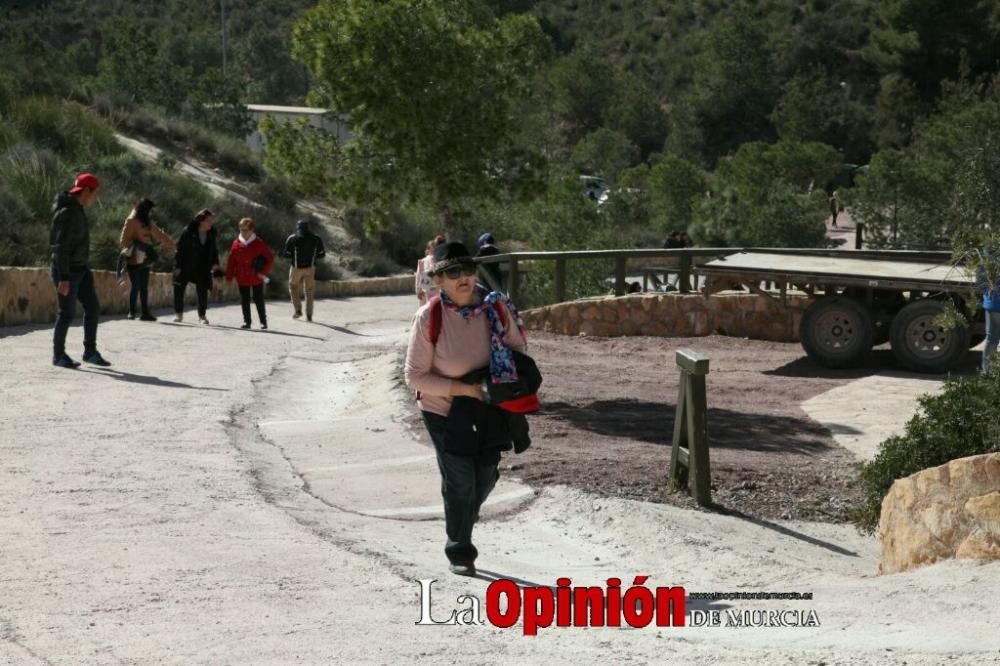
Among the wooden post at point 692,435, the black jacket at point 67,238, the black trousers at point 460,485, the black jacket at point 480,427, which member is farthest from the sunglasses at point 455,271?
the black jacket at point 67,238

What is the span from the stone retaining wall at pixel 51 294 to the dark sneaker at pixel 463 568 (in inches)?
441

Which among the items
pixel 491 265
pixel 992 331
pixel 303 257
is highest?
pixel 303 257

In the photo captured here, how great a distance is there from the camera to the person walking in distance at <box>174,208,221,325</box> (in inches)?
765

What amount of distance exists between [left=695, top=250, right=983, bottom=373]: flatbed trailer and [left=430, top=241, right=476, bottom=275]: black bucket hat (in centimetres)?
979

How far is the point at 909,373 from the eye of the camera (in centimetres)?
1611

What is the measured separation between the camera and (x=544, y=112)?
2670 inches

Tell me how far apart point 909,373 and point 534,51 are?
540cm

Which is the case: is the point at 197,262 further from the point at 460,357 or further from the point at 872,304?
the point at 460,357

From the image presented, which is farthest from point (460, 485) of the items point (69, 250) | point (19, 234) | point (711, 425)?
point (19, 234)

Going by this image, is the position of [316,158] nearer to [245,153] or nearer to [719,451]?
[719,451]

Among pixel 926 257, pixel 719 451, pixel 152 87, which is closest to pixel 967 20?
pixel 152 87

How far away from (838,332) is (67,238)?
8380mm

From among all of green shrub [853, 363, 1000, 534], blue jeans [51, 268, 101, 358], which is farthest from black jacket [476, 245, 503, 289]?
green shrub [853, 363, 1000, 534]

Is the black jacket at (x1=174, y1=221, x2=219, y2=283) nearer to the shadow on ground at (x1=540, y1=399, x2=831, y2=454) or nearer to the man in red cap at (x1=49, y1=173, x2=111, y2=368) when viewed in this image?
the man in red cap at (x1=49, y1=173, x2=111, y2=368)
